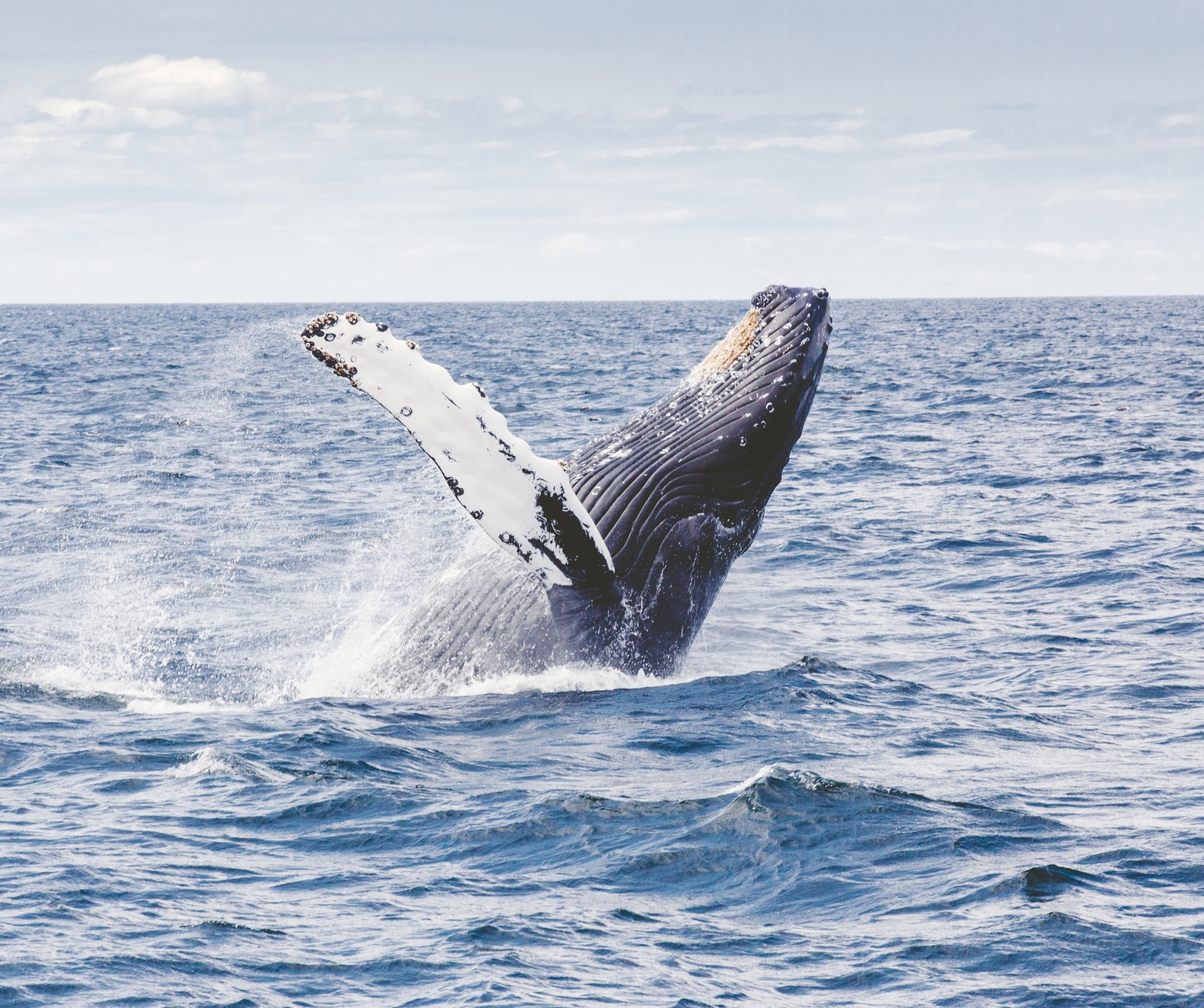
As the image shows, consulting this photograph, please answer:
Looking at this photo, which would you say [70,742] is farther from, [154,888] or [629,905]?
[629,905]

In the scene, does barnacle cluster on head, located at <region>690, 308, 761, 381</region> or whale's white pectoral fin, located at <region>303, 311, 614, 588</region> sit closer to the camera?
whale's white pectoral fin, located at <region>303, 311, 614, 588</region>

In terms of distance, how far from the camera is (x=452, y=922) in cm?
641

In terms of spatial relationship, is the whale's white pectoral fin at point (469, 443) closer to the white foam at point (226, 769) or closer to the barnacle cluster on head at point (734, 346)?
the barnacle cluster on head at point (734, 346)

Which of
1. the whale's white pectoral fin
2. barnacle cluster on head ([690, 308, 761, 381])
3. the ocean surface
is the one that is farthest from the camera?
barnacle cluster on head ([690, 308, 761, 381])

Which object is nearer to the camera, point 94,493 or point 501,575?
point 501,575

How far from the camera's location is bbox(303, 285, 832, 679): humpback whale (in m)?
8.96

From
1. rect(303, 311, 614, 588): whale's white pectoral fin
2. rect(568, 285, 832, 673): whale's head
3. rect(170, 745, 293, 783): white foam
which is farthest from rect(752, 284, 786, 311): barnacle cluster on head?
rect(170, 745, 293, 783): white foam

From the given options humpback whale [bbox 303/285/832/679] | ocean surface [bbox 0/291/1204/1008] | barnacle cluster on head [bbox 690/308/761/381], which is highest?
barnacle cluster on head [bbox 690/308/761/381]

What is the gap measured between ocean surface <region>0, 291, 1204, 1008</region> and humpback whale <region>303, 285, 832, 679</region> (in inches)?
13.1

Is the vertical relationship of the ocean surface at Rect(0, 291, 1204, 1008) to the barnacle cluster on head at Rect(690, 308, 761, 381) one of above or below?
below

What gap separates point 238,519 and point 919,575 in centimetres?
879

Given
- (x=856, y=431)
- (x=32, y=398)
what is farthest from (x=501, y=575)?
(x=32, y=398)

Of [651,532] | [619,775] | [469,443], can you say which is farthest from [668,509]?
→ [469,443]

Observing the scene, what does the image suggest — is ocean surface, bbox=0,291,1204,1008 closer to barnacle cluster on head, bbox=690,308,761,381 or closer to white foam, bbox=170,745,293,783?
white foam, bbox=170,745,293,783
